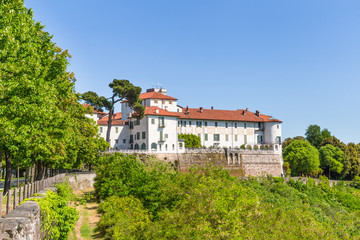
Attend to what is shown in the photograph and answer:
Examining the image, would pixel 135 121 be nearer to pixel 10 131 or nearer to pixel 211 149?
pixel 211 149

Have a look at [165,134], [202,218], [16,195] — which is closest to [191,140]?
[165,134]

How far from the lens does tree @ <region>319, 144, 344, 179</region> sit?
82.4 meters

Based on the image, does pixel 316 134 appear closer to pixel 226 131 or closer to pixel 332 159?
pixel 332 159

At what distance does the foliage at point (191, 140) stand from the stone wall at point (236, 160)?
4.00m

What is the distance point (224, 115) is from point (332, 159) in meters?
28.7

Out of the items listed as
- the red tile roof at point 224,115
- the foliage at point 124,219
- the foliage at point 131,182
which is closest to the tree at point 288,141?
the red tile roof at point 224,115

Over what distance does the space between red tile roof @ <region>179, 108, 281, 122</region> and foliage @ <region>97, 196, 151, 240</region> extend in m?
47.0

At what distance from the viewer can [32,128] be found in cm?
1564

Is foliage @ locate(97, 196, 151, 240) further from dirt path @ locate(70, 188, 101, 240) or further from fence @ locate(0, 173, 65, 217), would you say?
fence @ locate(0, 173, 65, 217)

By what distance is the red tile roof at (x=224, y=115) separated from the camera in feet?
244

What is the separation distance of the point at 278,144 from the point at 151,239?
63491 mm

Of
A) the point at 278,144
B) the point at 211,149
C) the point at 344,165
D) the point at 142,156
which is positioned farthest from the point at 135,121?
the point at 344,165

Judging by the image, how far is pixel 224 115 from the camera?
7812cm

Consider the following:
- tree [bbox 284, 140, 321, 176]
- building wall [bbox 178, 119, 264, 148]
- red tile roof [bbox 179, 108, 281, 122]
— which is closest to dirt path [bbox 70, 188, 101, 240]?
building wall [bbox 178, 119, 264, 148]
